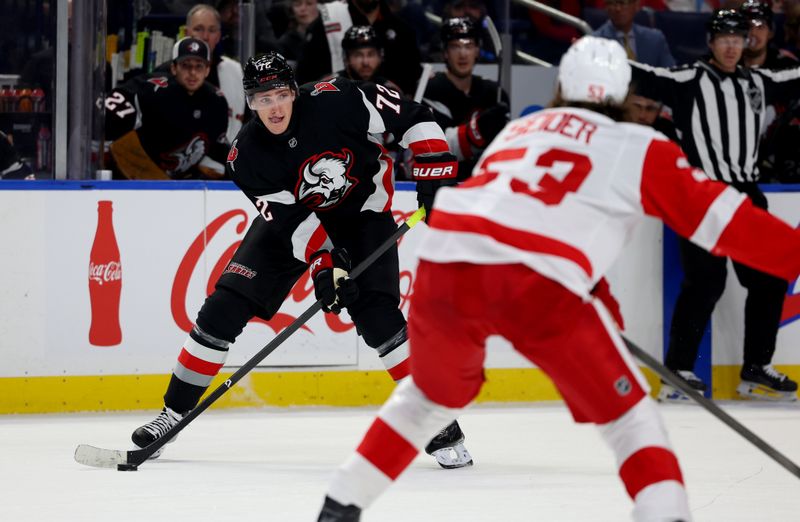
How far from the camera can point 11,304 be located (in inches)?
214

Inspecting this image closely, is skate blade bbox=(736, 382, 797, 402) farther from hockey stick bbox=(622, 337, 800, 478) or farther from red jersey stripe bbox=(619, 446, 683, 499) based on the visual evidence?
red jersey stripe bbox=(619, 446, 683, 499)

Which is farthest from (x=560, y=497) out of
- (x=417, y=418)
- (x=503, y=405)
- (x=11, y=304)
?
(x=11, y=304)

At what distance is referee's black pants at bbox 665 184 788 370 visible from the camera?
5.86m

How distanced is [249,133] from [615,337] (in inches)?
78.1

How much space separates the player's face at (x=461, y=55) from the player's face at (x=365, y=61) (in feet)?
1.26

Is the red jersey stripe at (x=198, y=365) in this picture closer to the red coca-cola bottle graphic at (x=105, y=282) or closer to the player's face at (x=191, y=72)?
the red coca-cola bottle graphic at (x=105, y=282)

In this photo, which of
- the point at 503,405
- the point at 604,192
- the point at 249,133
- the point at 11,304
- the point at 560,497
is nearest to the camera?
the point at 604,192

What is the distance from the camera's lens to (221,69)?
6074 mm

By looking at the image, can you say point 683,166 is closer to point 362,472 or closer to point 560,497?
point 362,472

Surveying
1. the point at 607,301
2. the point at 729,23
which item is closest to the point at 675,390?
the point at 729,23

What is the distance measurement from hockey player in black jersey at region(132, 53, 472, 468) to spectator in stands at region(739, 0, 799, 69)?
254 centimetres

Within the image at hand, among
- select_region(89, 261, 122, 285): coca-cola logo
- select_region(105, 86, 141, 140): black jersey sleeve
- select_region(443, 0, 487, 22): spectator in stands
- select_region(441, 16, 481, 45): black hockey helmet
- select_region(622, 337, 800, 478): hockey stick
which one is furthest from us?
select_region(443, 0, 487, 22): spectator in stands

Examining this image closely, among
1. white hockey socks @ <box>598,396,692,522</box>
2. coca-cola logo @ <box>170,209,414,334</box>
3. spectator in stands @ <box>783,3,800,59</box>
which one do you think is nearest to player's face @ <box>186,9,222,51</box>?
coca-cola logo @ <box>170,209,414,334</box>

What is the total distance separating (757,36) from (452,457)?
9.93 ft
